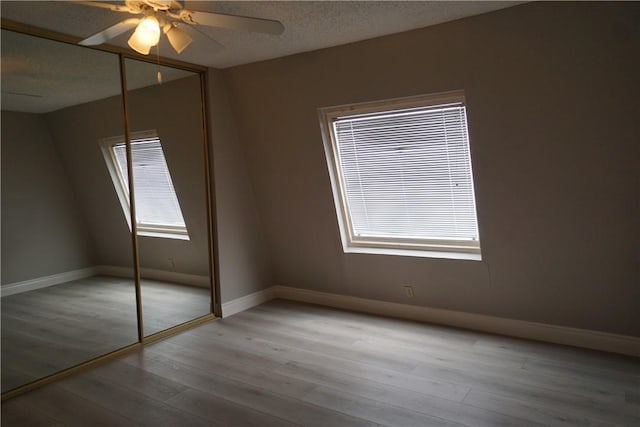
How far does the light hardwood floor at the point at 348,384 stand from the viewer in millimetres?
2654

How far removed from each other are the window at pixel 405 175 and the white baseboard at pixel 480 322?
0.53m

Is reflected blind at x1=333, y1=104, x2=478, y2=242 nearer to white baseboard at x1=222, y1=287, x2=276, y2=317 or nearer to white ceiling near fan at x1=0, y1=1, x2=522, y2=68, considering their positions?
white ceiling near fan at x1=0, y1=1, x2=522, y2=68

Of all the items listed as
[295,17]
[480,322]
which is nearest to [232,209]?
[295,17]

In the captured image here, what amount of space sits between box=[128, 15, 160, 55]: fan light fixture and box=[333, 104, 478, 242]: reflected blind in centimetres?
201

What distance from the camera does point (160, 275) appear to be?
13.1 ft

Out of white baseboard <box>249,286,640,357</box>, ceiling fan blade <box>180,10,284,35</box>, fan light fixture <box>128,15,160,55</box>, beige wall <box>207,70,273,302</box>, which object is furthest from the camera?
beige wall <box>207,70,273,302</box>

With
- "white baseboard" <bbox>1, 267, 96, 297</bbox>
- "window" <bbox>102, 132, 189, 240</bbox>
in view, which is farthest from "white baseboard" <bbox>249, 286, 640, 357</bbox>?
"white baseboard" <bbox>1, 267, 96, 297</bbox>

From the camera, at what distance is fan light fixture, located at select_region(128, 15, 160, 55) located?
7.65 feet

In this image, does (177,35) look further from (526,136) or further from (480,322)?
(480,322)

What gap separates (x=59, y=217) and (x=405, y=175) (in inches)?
109

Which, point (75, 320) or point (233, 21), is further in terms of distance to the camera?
point (75, 320)

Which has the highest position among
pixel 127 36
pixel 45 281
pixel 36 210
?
pixel 127 36

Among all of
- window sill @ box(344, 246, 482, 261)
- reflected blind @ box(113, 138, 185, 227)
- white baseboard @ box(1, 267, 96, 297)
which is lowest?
window sill @ box(344, 246, 482, 261)

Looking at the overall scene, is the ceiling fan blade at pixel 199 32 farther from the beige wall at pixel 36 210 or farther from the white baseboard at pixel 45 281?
the white baseboard at pixel 45 281
